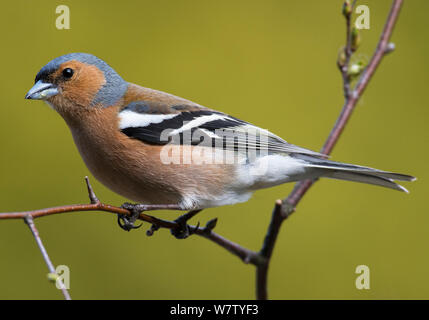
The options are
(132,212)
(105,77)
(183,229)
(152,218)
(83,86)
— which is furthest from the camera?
(105,77)

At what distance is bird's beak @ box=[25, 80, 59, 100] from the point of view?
3.33m

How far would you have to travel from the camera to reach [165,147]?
3258 mm

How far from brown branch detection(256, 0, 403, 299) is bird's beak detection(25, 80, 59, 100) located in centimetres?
166

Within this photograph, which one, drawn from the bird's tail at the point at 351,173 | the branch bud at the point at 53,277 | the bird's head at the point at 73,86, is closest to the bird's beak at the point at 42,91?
the bird's head at the point at 73,86

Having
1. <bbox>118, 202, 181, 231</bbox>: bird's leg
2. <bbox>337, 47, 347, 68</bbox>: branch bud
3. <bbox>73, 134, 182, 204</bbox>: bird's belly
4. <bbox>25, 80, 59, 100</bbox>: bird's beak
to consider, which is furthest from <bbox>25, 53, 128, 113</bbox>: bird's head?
<bbox>337, 47, 347, 68</bbox>: branch bud

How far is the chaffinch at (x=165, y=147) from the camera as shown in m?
3.21

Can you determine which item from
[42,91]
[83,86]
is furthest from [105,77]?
[42,91]

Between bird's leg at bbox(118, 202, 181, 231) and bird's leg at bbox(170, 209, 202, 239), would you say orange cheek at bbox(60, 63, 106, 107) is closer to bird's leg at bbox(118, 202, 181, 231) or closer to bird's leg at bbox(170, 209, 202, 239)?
bird's leg at bbox(118, 202, 181, 231)

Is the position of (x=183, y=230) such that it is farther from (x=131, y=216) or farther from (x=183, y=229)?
(x=131, y=216)

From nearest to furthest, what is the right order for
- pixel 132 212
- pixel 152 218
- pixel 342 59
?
pixel 152 218 → pixel 132 212 → pixel 342 59

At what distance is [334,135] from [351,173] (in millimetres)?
363

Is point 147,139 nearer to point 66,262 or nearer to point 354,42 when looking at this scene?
point 354,42

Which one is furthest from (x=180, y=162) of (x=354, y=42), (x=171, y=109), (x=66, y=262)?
(x=66, y=262)

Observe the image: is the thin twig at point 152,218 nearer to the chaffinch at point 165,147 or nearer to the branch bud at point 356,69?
the chaffinch at point 165,147
